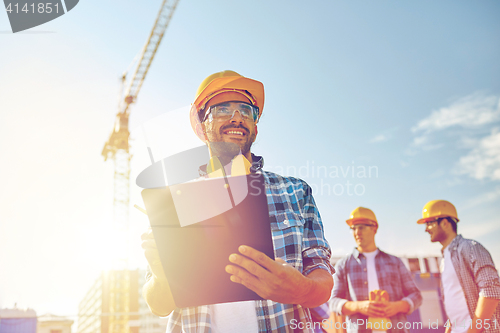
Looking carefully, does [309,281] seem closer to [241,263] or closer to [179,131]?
[241,263]

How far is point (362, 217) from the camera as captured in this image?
6242mm

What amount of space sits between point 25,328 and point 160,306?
1818 centimetres

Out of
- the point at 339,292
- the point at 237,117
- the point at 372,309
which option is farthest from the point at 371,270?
the point at 237,117

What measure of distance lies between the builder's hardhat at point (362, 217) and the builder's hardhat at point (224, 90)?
434 centimetres

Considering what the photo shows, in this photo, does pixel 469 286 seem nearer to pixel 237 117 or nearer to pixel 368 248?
pixel 368 248

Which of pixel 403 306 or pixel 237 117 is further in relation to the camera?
pixel 403 306

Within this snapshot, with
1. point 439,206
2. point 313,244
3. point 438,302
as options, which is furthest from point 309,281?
point 438,302

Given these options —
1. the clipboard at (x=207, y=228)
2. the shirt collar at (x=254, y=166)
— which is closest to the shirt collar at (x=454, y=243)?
the shirt collar at (x=254, y=166)

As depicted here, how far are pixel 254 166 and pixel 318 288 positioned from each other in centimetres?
87

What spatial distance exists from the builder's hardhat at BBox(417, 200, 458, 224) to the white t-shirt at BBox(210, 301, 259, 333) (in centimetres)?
473

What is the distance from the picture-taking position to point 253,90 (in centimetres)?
253

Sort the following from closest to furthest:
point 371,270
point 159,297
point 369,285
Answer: point 159,297, point 369,285, point 371,270

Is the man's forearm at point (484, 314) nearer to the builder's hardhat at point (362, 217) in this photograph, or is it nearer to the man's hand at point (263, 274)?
the builder's hardhat at point (362, 217)

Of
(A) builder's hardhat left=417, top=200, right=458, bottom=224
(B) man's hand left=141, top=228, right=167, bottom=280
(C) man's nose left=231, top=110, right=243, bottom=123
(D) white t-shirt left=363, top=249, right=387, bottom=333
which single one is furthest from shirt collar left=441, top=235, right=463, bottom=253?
(B) man's hand left=141, top=228, right=167, bottom=280
